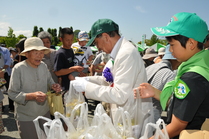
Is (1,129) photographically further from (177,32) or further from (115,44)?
(177,32)

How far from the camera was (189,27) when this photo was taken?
1099 millimetres

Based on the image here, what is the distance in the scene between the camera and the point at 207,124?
1.06m

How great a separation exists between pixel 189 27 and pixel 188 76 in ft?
1.19

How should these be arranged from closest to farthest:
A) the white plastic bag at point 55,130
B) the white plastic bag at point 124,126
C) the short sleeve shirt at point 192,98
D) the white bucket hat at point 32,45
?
the short sleeve shirt at point 192,98, the white plastic bag at point 55,130, the white plastic bag at point 124,126, the white bucket hat at point 32,45

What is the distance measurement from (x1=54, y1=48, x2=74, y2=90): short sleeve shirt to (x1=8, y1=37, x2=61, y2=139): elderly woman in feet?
3.00

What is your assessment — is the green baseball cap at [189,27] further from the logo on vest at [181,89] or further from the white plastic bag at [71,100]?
the white plastic bag at [71,100]

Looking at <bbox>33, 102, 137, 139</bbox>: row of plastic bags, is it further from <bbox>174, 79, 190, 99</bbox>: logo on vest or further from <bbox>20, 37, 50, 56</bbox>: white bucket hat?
<bbox>20, 37, 50, 56</bbox>: white bucket hat

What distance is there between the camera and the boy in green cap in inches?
38.2

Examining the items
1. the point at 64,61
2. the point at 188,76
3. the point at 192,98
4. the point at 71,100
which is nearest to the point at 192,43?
the point at 188,76

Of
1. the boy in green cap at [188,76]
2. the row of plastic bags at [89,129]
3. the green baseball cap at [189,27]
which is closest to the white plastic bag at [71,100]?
the row of plastic bags at [89,129]

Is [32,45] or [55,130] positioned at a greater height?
[32,45]

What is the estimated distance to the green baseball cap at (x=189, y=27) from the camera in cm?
110

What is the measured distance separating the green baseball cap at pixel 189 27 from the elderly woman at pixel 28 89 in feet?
5.52

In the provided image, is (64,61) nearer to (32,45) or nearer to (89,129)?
(32,45)
